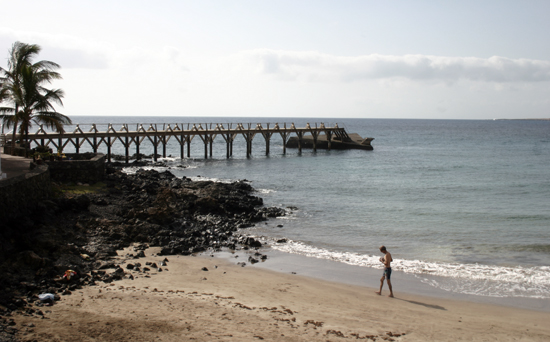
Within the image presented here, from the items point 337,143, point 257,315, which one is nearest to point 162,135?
point 337,143

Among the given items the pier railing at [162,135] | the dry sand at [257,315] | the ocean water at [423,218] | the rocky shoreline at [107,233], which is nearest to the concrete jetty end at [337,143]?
the pier railing at [162,135]

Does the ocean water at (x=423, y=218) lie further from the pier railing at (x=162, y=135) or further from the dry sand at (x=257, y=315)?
the pier railing at (x=162, y=135)

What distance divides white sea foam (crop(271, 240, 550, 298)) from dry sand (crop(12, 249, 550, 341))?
51.4 inches

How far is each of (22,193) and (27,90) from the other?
10734 millimetres

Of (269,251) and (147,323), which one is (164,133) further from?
(147,323)

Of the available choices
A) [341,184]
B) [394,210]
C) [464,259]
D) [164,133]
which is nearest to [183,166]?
[164,133]

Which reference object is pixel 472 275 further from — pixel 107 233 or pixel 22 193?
pixel 22 193

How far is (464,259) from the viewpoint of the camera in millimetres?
15094

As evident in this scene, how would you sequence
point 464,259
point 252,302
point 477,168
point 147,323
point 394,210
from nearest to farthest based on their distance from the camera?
point 147,323 < point 252,302 < point 464,259 < point 394,210 < point 477,168

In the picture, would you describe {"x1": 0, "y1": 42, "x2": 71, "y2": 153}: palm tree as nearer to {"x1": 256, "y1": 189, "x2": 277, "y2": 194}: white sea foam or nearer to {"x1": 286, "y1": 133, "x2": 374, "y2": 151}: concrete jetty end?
{"x1": 256, "y1": 189, "x2": 277, "y2": 194}: white sea foam

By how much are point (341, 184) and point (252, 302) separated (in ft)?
72.0

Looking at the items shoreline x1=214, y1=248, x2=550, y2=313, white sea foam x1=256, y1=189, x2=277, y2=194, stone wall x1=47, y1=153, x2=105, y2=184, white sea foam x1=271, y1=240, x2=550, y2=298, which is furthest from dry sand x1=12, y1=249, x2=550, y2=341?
white sea foam x1=256, y1=189, x2=277, y2=194

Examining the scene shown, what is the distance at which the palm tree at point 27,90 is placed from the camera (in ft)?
76.1

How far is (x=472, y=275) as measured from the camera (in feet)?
44.4
